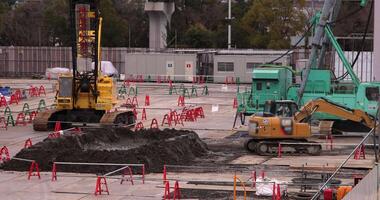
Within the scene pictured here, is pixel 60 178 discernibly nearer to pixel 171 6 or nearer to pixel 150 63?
pixel 150 63

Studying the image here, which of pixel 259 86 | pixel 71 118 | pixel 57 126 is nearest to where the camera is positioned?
pixel 57 126

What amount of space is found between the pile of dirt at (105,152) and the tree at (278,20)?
2472 inches

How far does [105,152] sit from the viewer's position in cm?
2695

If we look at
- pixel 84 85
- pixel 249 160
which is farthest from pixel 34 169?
pixel 84 85

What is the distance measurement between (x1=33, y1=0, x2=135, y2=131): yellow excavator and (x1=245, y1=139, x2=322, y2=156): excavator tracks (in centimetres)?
1018

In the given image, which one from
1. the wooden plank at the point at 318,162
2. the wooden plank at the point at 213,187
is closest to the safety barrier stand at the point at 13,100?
the wooden plank at the point at 318,162

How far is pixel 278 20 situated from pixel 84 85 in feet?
192

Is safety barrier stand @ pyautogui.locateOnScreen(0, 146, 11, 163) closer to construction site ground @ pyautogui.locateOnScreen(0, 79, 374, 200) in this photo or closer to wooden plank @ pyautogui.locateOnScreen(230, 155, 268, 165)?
construction site ground @ pyautogui.locateOnScreen(0, 79, 374, 200)

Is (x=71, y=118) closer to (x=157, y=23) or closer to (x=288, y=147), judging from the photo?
(x=288, y=147)

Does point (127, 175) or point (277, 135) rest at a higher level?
point (277, 135)

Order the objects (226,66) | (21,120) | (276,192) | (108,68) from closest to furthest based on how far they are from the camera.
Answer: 1. (276,192)
2. (21,120)
3. (226,66)
4. (108,68)

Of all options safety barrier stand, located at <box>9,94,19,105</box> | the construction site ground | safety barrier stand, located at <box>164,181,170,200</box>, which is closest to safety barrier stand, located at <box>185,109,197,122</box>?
the construction site ground

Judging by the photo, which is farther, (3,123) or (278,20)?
(278,20)

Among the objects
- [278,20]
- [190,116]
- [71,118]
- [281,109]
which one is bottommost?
[190,116]
